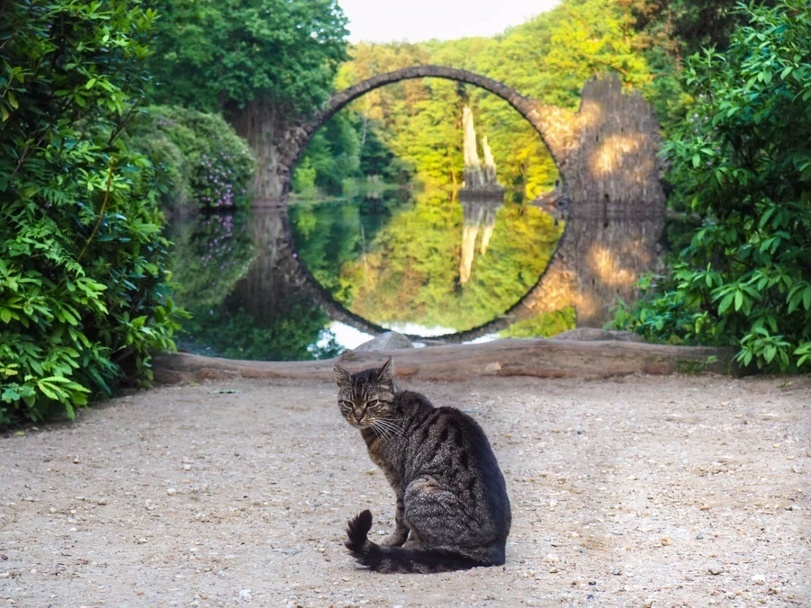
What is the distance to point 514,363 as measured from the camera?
29.6 feet

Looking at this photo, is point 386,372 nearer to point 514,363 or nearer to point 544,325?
point 514,363

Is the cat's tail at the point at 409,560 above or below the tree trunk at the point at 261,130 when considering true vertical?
below

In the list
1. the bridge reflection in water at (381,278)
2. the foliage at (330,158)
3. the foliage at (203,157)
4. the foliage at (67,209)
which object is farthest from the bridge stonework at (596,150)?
the foliage at (67,209)

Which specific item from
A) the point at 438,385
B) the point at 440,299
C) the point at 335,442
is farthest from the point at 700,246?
the point at 440,299

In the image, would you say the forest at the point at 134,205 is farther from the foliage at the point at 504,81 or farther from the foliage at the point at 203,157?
the foliage at the point at 504,81

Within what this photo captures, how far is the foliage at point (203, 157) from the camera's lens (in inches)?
1286

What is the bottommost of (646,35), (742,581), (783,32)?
(742,581)

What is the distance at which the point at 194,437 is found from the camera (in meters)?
6.95

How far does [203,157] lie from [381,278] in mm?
14783

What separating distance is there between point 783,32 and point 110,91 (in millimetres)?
4717

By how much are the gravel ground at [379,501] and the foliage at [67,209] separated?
390mm

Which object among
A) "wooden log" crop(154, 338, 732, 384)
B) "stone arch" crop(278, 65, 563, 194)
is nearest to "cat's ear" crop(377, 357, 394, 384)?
"wooden log" crop(154, 338, 732, 384)

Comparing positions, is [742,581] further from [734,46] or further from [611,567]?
[734,46]

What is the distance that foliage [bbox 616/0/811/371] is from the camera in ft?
26.9
